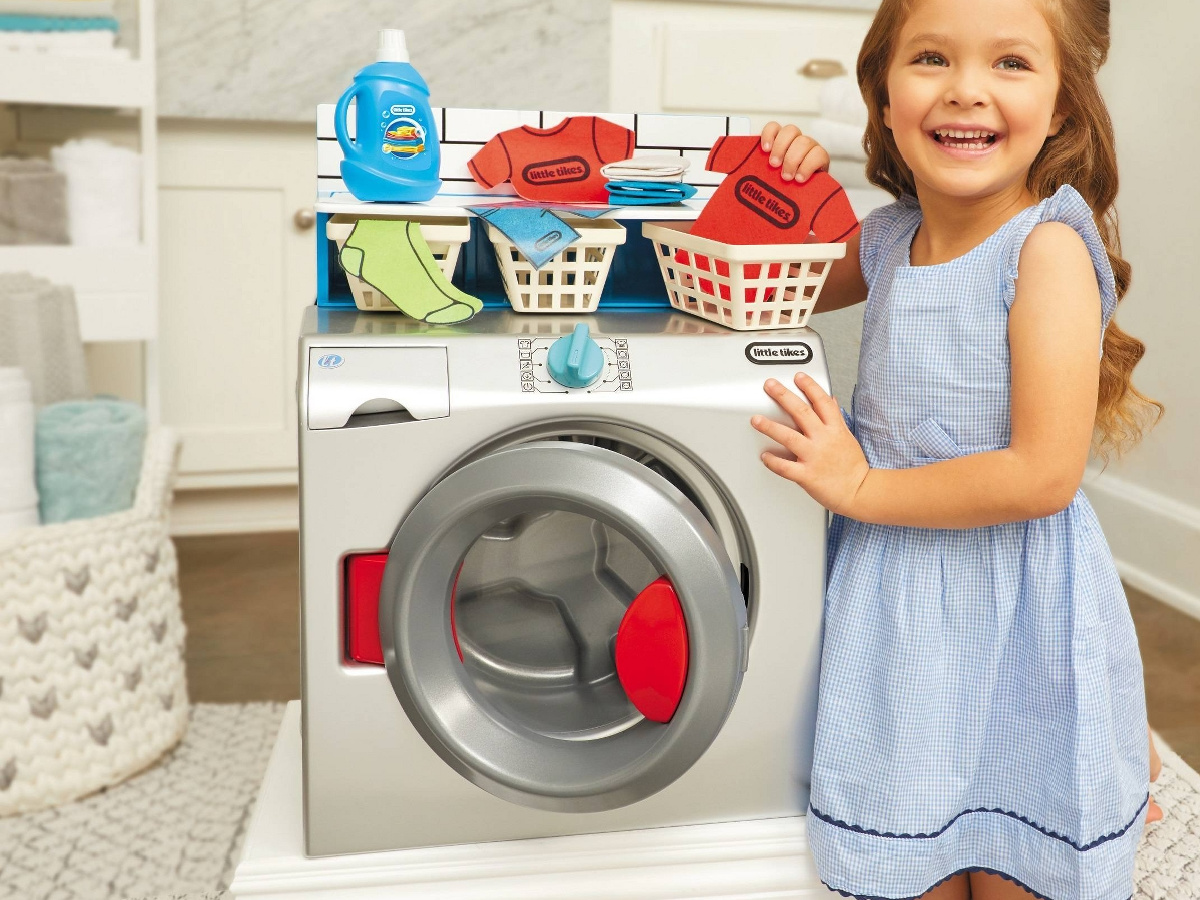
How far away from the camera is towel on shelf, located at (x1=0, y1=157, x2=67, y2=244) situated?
195 cm

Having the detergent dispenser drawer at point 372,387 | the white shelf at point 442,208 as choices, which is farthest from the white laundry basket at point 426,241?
the detergent dispenser drawer at point 372,387

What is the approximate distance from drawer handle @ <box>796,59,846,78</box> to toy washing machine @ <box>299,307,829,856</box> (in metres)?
1.70

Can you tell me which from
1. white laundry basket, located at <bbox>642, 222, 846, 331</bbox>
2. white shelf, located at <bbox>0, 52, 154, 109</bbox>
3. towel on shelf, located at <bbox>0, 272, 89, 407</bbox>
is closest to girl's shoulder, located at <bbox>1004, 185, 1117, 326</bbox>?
white laundry basket, located at <bbox>642, 222, 846, 331</bbox>

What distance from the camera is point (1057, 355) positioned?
89 cm

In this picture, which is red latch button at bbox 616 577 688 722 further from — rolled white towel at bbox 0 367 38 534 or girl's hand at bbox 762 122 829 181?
rolled white towel at bbox 0 367 38 534

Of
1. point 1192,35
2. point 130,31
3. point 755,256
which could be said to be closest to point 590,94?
point 130,31

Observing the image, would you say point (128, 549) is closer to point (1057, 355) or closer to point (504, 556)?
point (504, 556)

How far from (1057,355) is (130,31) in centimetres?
195

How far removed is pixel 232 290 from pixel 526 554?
1615mm

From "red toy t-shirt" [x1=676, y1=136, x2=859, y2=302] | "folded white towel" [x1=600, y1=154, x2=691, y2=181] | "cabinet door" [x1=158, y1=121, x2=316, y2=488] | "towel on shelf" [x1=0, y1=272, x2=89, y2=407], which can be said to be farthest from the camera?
"cabinet door" [x1=158, y1=121, x2=316, y2=488]

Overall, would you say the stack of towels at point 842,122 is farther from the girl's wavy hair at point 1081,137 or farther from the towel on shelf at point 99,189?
the towel on shelf at point 99,189

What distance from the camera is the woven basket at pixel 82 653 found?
4.72 ft

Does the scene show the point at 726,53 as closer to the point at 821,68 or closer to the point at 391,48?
the point at 821,68

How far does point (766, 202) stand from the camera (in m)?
1.01
